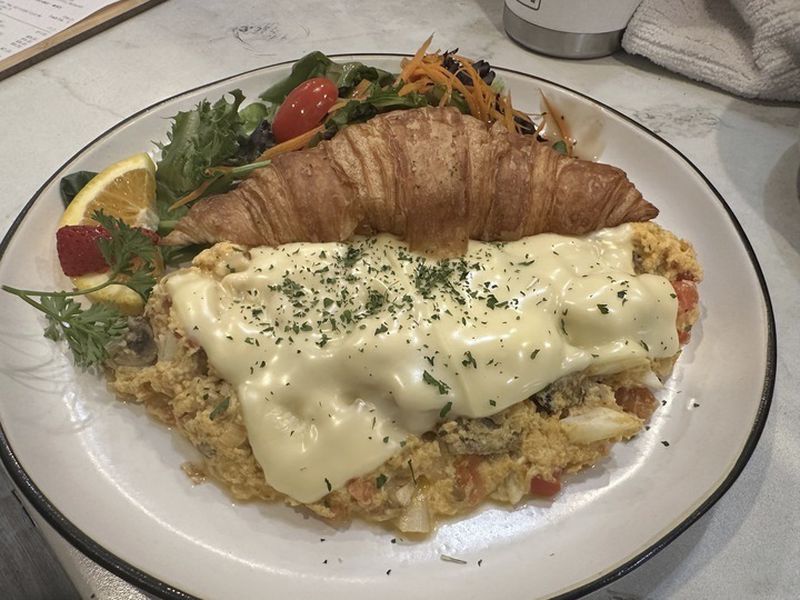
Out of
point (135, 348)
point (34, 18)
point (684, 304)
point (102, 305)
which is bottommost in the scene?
point (684, 304)

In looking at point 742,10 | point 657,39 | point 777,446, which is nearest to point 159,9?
point 657,39

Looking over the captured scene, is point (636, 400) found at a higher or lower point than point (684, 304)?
lower

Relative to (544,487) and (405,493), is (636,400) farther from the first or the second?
(405,493)

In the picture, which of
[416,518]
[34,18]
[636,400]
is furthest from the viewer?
[34,18]

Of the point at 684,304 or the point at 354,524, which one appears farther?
the point at 684,304

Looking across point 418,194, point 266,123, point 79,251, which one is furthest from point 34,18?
point 418,194

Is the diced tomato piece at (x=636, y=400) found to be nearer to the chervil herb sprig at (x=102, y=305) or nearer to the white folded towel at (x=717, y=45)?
the chervil herb sprig at (x=102, y=305)
